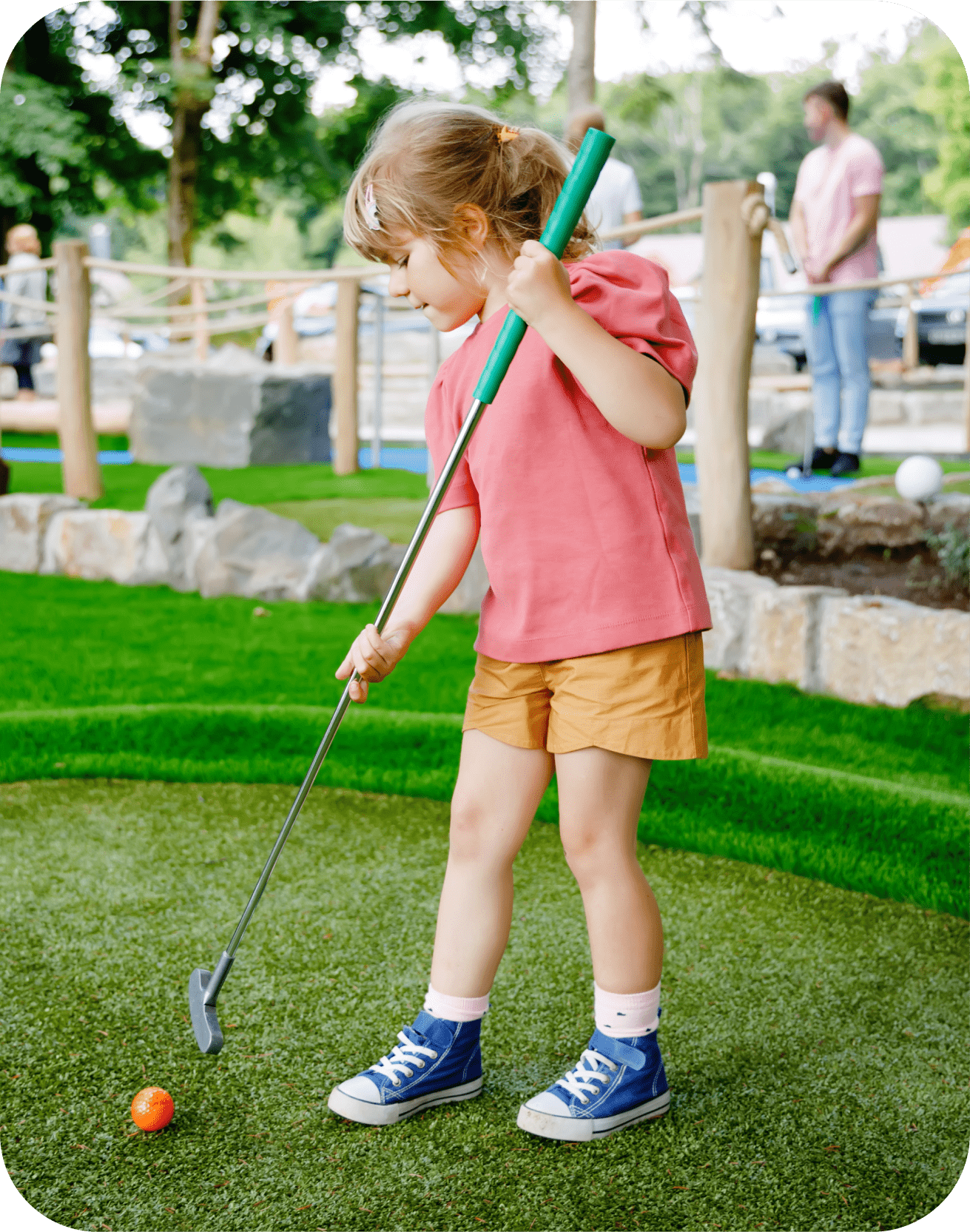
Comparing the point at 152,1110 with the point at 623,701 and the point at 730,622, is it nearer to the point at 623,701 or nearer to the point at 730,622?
the point at 623,701

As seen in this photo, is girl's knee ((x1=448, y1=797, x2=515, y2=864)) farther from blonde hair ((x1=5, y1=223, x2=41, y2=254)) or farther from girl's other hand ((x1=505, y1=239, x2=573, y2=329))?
blonde hair ((x1=5, y1=223, x2=41, y2=254))

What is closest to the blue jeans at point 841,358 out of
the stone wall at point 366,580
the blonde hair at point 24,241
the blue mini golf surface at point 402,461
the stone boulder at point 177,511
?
the blue mini golf surface at point 402,461

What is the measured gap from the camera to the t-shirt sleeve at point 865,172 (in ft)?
14.7

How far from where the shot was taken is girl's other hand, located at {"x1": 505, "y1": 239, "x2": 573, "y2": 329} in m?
1.19

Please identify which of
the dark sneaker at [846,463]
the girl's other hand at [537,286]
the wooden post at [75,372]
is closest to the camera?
the girl's other hand at [537,286]

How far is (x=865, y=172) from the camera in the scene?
4.55m

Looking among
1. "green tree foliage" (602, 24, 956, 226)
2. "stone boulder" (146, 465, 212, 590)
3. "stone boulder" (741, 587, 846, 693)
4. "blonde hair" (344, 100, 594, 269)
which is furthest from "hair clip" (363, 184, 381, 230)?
"green tree foliage" (602, 24, 956, 226)

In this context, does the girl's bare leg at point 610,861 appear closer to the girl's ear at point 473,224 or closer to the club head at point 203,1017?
the club head at point 203,1017

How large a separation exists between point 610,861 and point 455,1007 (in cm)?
26

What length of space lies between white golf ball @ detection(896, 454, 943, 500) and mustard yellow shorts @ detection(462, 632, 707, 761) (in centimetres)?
279

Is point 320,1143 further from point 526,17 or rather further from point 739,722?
point 526,17

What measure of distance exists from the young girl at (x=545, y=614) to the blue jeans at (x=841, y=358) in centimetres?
351

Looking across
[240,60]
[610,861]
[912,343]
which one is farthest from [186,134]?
[610,861]

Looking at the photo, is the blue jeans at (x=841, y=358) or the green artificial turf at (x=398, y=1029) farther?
the blue jeans at (x=841, y=358)
